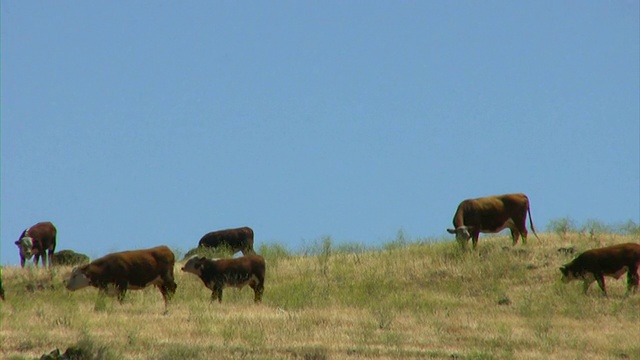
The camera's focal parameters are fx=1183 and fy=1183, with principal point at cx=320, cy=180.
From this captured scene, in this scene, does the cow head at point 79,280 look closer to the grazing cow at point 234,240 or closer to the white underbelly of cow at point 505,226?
the grazing cow at point 234,240

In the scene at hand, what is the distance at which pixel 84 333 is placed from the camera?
18.7 m

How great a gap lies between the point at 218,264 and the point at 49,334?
19.1 ft

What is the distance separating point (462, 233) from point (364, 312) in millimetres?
8504

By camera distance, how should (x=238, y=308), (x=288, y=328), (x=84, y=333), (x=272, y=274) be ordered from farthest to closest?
1. (x=272, y=274)
2. (x=238, y=308)
3. (x=288, y=328)
4. (x=84, y=333)

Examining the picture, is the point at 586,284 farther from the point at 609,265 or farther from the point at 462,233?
the point at 462,233

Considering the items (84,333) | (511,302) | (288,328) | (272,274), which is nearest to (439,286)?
(511,302)

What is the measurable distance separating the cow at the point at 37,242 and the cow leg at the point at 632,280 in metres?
14.6

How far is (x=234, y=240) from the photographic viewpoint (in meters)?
33.0

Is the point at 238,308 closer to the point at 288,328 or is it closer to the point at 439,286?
the point at 288,328

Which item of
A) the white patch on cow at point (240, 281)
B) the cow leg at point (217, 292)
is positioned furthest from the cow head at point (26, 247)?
the white patch on cow at point (240, 281)

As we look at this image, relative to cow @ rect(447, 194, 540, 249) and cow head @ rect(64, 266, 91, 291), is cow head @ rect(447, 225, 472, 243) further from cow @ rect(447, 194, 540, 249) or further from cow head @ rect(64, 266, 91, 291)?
cow head @ rect(64, 266, 91, 291)

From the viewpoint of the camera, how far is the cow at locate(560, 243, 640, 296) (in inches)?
1045

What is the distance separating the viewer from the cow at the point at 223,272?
2444 centimetres

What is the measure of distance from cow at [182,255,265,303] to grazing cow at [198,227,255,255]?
808 cm
